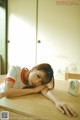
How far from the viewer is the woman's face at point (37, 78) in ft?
3.70

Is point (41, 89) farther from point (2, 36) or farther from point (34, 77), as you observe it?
point (2, 36)

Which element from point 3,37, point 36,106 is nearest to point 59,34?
point 3,37

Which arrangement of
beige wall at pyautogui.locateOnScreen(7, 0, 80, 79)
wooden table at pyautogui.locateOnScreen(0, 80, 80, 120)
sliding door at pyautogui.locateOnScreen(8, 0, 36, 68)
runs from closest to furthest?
wooden table at pyautogui.locateOnScreen(0, 80, 80, 120) → beige wall at pyautogui.locateOnScreen(7, 0, 80, 79) → sliding door at pyautogui.locateOnScreen(8, 0, 36, 68)

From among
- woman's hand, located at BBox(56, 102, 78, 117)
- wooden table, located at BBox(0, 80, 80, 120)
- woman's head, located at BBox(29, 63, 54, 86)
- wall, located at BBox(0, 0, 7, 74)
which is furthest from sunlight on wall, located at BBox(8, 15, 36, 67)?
woman's hand, located at BBox(56, 102, 78, 117)

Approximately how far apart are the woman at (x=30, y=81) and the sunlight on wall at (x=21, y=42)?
6.45 ft

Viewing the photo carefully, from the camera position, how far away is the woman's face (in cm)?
113

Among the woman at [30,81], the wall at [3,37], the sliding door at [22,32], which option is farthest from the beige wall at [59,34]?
the woman at [30,81]

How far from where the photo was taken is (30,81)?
1.17 meters

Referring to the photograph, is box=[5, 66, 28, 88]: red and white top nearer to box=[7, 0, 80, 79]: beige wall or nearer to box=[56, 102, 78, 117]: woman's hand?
box=[56, 102, 78, 117]: woman's hand

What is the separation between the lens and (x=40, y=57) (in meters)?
3.15

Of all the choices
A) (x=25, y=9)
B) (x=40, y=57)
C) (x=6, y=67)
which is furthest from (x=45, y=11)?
(x=6, y=67)

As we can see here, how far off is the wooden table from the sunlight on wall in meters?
2.19

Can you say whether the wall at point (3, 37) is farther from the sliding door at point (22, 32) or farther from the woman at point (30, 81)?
the woman at point (30, 81)

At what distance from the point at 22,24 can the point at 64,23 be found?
90 cm
